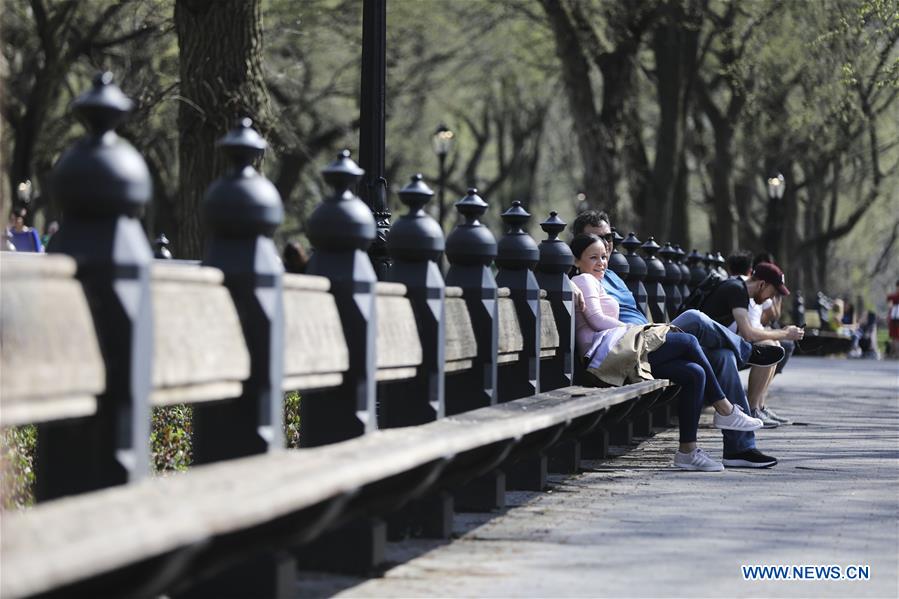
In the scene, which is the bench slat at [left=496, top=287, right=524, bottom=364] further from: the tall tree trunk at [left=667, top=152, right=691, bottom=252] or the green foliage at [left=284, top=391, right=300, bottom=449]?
the tall tree trunk at [left=667, top=152, right=691, bottom=252]

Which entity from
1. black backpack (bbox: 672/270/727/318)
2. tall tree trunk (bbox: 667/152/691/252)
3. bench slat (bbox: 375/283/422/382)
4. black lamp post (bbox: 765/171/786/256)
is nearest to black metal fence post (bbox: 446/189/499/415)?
bench slat (bbox: 375/283/422/382)

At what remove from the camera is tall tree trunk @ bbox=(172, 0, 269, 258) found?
15125 millimetres

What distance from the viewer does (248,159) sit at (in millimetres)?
6098

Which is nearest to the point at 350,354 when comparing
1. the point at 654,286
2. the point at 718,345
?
the point at 718,345

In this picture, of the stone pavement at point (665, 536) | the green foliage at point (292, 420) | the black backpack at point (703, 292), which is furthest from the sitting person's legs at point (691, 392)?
the green foliage at point (292, 420)

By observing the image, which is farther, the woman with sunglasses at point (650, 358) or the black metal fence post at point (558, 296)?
the woman with sunglasses at point (650, 358)

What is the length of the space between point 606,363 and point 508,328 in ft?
6.09

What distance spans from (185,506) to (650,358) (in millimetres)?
7636

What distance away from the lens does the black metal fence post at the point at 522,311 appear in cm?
1004

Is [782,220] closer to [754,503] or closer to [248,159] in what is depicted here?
[754,503]

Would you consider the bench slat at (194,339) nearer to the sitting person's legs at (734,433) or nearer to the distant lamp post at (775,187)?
the sitting person's legs at (734,433)

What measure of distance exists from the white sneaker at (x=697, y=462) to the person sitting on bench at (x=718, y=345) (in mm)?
319

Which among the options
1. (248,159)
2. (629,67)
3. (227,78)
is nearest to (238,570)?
(248,159)

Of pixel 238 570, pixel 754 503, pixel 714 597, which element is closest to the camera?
pixel 238 570
